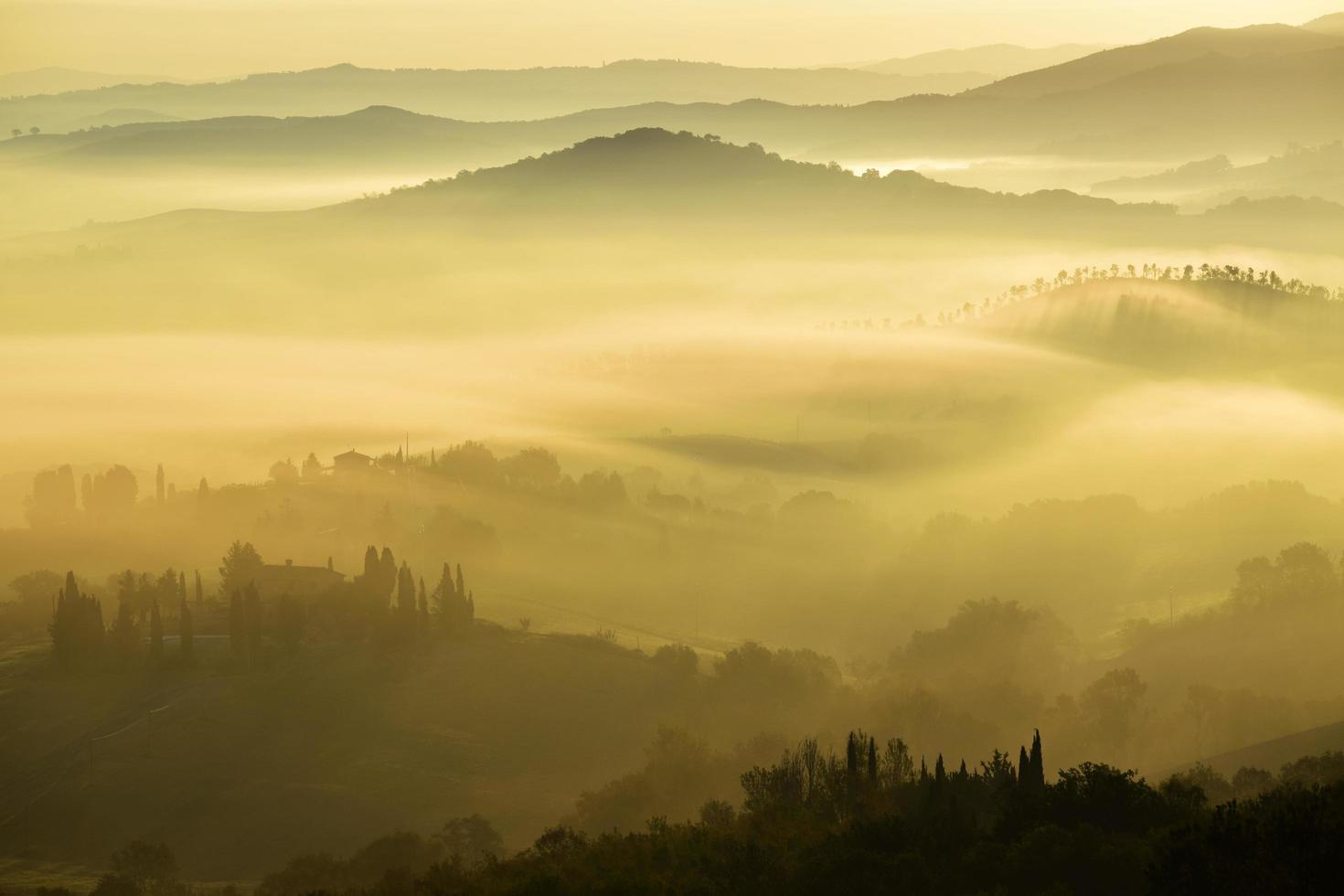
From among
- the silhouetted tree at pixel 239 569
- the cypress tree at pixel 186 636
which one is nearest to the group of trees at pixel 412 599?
the silhouetted tree at pixel 239 569

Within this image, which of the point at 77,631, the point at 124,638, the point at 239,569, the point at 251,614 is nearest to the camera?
the point at 77,631

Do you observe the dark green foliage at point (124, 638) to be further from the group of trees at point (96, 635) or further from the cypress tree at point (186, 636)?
the cypress tree at point (186, 636)

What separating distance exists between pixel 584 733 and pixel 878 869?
6141cm

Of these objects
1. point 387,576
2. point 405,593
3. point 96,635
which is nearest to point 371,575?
point 387,576

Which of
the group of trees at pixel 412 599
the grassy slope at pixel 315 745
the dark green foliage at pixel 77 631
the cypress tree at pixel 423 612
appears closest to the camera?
the grassy slope at pixel 315 745

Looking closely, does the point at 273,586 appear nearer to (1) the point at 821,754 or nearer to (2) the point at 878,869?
(1) the point at 821,754

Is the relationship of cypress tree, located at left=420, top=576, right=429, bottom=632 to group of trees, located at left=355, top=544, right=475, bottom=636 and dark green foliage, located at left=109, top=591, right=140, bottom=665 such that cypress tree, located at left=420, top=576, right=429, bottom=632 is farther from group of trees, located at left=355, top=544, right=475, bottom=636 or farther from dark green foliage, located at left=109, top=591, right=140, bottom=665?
dark green foliage, located at left=109, top=591, right=140, bottom=665

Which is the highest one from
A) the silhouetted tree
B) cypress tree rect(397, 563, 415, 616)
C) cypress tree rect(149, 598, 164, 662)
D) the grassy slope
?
the silhouetted tree

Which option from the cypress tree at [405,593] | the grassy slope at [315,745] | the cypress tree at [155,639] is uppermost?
the cypress tree at [405,593]

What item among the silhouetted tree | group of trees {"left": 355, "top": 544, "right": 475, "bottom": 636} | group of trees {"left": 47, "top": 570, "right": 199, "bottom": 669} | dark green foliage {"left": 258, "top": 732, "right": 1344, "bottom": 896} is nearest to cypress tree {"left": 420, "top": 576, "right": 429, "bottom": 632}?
group of trees {"left": 355, "top": 544, "right": 475, "bottom": 636}

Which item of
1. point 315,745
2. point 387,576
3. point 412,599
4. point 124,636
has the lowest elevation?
point 315,745

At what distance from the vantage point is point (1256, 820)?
71125 mm

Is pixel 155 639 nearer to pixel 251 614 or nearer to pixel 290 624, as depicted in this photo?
pixel 251 614

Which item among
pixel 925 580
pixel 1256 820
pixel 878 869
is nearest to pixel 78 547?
pixel 925 580
